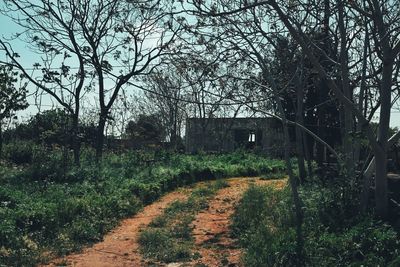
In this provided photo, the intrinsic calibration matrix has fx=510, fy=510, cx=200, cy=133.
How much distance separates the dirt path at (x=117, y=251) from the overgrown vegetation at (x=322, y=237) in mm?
1675

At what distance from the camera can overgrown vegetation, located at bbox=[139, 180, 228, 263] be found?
23.8 ft

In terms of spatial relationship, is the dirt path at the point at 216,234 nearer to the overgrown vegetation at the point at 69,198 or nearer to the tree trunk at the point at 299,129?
the overgrown vegetation at the point at 69,198

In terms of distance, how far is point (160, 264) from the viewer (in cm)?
688

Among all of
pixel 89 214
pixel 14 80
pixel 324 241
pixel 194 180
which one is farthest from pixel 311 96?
pixel 324 241

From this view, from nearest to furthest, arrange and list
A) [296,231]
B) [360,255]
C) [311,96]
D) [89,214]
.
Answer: [360,255] < [296,231] < [89,214] < [311,96]

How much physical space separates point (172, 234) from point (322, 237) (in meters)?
2.96

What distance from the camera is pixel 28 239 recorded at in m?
7.33

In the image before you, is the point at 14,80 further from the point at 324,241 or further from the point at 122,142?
the point at 324,241

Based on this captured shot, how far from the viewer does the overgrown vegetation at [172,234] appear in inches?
286

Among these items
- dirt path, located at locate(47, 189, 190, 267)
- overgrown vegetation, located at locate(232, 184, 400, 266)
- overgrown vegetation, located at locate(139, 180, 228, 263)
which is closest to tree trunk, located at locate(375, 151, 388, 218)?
overgrown vegetation, located at locate(232, 184, 400, 266)

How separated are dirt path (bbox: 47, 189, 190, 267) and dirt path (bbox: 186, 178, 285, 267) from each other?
0.94m

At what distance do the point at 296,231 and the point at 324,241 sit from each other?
490 mm

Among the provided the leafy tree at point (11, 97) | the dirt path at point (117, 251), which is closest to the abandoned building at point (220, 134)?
the leafy tree at point (11, 97)

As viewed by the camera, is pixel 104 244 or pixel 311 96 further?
pixel 311 96
